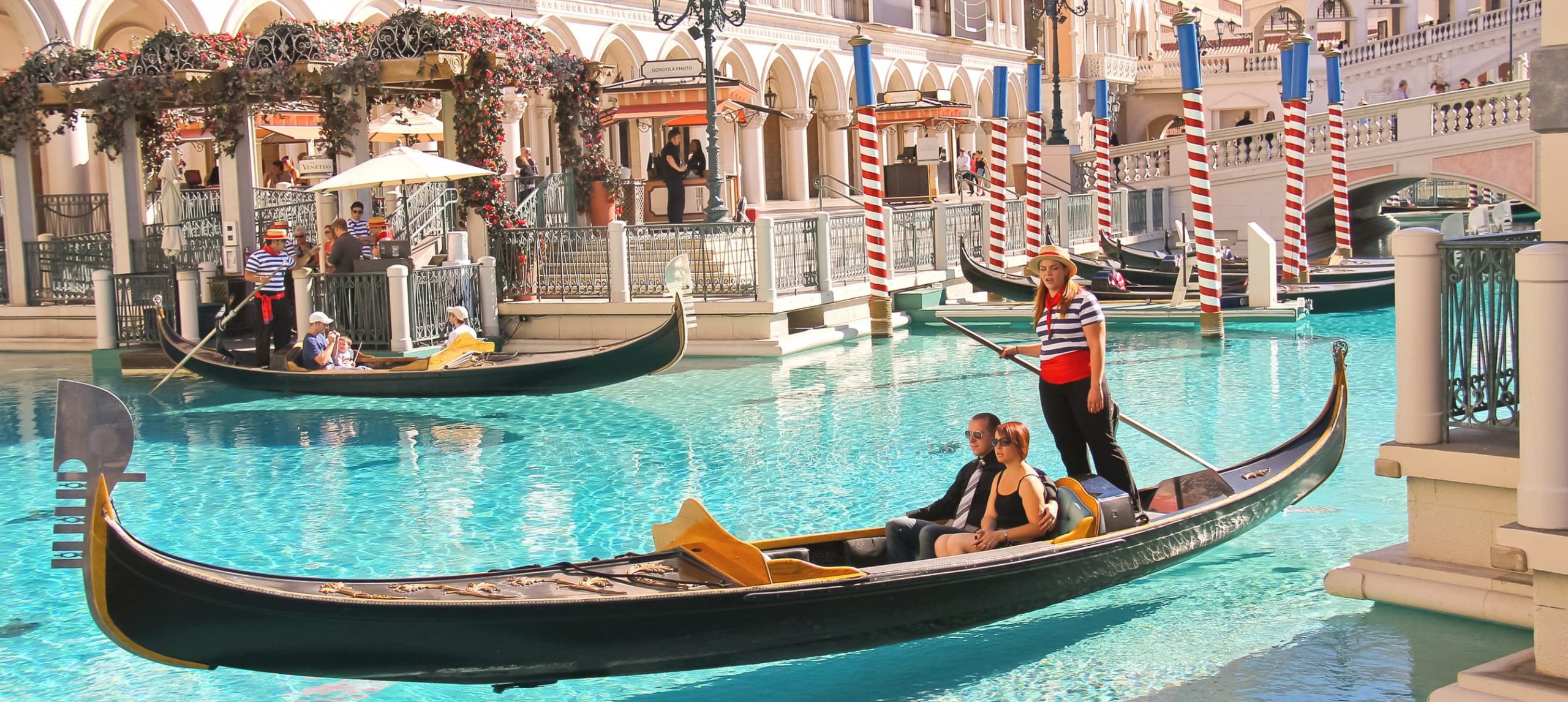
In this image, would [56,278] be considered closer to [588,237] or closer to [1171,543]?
[588,237]

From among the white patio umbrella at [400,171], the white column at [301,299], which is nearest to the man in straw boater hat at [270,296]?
the white column at [301,299]

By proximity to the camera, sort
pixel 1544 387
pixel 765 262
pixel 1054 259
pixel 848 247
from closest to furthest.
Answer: pixel 1544 387 → pixel 1054 259 → pixel 765 262 → pixel 848 247

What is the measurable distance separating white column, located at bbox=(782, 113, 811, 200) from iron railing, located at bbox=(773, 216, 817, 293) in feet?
46.0

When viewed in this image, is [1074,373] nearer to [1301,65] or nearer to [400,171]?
[400,171]

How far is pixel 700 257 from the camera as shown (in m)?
12.4

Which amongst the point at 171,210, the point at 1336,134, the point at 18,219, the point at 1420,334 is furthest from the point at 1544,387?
the point at 1336,134

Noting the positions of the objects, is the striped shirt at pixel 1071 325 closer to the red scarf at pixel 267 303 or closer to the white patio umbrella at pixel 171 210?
the red scarf at pixel 267 303

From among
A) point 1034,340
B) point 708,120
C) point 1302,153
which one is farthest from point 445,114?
point 1302,153

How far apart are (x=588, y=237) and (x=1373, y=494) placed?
7.45m

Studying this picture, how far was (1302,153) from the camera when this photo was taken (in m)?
14.5

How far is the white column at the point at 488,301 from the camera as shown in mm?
12422

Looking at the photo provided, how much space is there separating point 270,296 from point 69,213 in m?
4.47

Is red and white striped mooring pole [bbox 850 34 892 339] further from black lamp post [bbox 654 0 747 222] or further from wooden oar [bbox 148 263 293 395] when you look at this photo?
wooden oar [bbox 148 263 293 395]

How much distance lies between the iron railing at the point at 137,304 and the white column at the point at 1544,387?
436 inches
